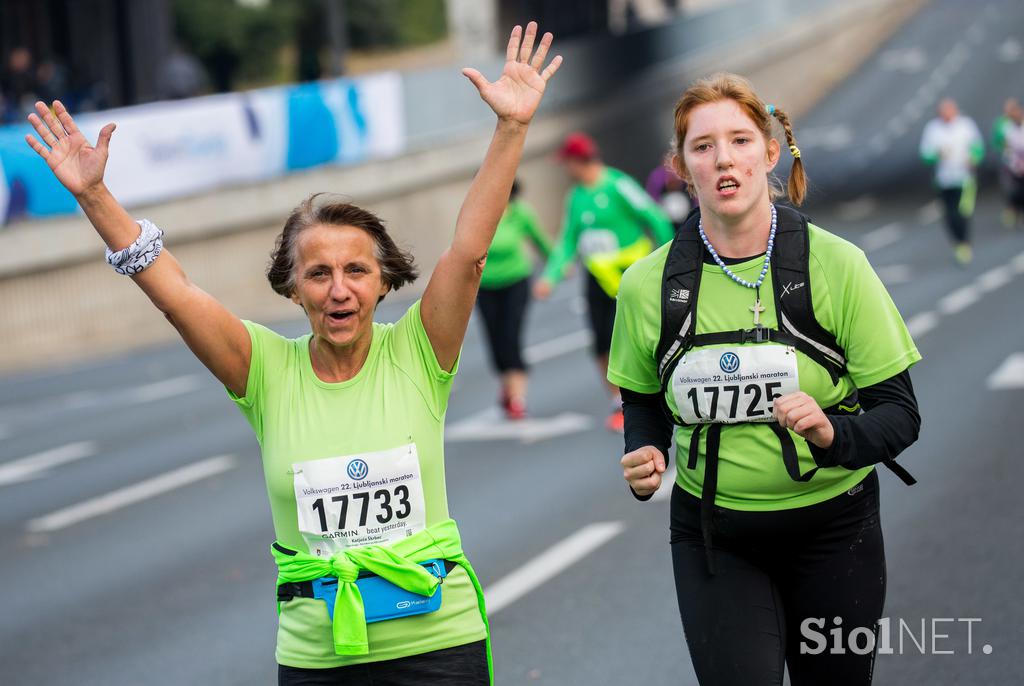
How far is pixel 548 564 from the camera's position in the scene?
834cm

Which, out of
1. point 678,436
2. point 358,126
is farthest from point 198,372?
point 678,436

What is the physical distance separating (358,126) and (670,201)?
506 inches

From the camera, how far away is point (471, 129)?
30.5m

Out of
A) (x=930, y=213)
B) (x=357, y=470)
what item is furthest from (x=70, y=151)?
(x=930, y=213)

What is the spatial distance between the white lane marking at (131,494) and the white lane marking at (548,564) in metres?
3.52

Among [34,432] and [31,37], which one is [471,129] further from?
[34,432]

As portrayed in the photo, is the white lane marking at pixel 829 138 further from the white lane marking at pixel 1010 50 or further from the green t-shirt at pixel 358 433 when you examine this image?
the green t-shirt at pixel 358 433

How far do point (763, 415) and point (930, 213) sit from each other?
29.8 meters

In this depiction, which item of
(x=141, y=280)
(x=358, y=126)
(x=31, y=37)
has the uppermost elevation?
(x=31, y=37)

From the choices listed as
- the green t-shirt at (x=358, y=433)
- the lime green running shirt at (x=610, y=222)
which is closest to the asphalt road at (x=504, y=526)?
the lime green running shirt at (x=610, y=222)

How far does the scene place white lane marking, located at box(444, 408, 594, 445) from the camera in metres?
12.4

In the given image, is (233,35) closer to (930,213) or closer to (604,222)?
(930,213)

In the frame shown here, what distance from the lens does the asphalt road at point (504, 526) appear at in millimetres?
6867

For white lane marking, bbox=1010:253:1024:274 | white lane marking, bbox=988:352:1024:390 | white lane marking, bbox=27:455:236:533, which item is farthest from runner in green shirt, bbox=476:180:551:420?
white lane marking, bbox=1010:253:1024:274
